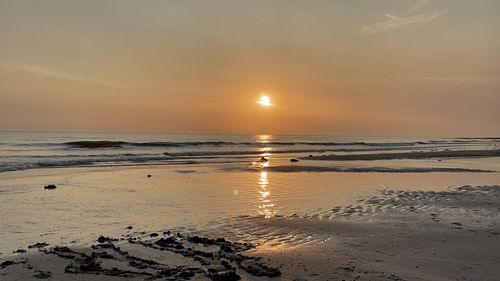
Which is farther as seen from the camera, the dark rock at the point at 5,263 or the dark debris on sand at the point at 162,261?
the dark rock at the point at 5,263

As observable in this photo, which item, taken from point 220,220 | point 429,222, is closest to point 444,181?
point 429,222

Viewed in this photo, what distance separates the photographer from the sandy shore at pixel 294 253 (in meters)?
6.59

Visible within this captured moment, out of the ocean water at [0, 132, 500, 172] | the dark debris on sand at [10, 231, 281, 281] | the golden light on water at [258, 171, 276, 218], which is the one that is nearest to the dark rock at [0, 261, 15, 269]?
the dark debris on sand at [10, 231, 281, 281]

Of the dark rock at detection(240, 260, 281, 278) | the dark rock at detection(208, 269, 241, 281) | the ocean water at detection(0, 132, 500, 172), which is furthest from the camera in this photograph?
the ocean water at detection(0, 132, 500, 172)

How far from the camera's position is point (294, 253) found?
7.76 metres

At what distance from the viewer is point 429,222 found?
10.9 m

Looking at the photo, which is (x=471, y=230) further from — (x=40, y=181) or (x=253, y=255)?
(x=40, y=181)

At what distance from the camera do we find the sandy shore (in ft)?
21.6

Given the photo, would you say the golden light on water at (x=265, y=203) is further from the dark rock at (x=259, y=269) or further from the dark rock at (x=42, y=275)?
the dark rock at (x=42, y=275)

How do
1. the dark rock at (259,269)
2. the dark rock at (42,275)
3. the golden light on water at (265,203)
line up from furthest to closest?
1. the golden light on water at (265,203)
2. the dark rock at (259,269)
3. the dark rock at (42,275)

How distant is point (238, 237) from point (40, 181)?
1451cm

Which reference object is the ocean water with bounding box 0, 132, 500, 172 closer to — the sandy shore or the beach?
the beach

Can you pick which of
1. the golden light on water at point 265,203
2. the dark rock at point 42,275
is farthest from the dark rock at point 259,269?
the golden light on water at point 265,203

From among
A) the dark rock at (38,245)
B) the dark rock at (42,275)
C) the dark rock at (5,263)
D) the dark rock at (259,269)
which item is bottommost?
the dark rock at (42,275)
